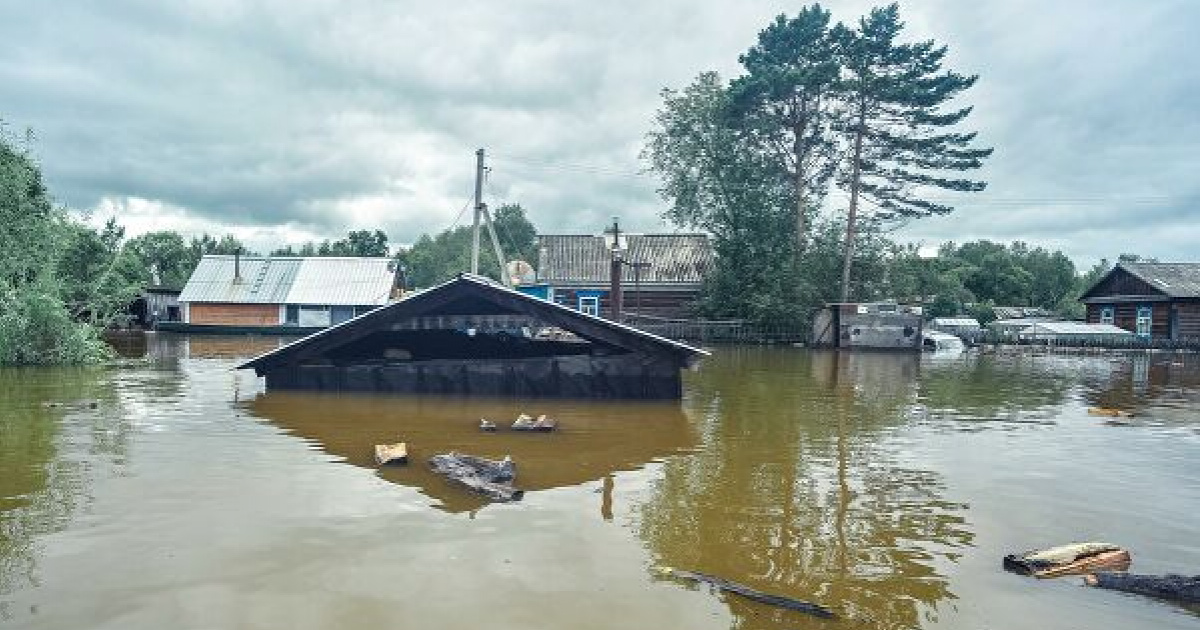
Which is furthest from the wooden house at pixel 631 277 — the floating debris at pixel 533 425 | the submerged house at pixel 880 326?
the floating debris at pixel 533 425

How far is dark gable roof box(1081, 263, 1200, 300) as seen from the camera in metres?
41.3

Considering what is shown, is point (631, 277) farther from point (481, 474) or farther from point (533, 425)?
point (481, 474)

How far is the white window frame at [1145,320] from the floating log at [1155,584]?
4575 cm

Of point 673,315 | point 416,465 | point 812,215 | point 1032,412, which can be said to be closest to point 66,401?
point 416,465

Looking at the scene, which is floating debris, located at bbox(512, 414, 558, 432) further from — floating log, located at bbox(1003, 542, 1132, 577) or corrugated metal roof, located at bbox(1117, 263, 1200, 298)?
corrugated metal roof, located at bbox(1117, 263, 1200, 298)

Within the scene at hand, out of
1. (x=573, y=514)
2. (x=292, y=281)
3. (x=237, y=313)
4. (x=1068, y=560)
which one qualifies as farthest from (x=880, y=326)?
(x=237, y=313)

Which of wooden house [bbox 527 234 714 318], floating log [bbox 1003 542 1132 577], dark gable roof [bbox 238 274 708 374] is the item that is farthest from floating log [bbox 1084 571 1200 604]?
wooden house [bbox 527 234 714 318]

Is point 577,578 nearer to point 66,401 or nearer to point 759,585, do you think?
point 759,585

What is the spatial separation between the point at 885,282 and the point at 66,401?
128 feet

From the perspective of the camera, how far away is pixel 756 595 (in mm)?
5238

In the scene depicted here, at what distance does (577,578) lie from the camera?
18.5ft

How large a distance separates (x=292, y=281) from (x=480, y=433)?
42.5m

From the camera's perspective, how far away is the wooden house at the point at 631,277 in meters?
43.8

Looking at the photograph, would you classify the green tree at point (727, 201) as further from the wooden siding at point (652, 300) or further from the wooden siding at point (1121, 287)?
the wooden siding at point (1121, 287)
